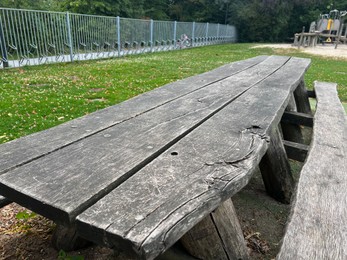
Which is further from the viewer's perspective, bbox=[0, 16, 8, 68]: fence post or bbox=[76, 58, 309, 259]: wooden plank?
bbox=[0, 16, 8, 68]: fence post

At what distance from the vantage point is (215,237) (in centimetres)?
140

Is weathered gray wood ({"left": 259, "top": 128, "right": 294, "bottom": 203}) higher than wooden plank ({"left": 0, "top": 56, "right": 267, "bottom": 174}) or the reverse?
the reverse

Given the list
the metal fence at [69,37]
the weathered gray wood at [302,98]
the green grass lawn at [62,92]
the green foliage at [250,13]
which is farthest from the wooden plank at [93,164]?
the green foliage at [250,13]

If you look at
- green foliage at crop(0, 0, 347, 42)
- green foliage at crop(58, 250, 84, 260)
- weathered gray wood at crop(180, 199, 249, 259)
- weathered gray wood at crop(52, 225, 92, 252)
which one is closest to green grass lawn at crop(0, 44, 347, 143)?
weathered gray wood at crop(52, 225, 92, 252)

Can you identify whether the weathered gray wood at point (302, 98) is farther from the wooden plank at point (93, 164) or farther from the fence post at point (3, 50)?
the fence post at point (3, 50)

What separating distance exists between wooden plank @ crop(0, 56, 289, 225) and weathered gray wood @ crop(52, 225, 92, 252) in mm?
650

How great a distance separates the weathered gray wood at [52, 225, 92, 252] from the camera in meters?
1.66

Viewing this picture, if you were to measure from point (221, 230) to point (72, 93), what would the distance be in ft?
15.3

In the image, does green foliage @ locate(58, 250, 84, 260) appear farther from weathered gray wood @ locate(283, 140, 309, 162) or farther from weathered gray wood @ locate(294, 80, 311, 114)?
weathered gray wood @ locate(294, 80, 311, 114)

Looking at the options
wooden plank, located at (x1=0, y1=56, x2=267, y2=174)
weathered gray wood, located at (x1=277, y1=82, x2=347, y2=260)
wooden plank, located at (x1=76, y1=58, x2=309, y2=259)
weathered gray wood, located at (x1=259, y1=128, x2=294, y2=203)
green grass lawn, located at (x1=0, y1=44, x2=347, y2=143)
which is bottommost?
green grass lawn, located at (x1=0, y1=44, x2=347, y2=143)

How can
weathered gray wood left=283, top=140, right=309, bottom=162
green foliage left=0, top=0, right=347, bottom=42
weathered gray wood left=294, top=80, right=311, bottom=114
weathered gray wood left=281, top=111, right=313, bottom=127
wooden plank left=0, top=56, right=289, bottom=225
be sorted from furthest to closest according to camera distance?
green foliage left=0, top=0, right=347, bottom=42, weathered gray wood left=294, top=80, right=311, bottom=114, weathered gray wood left=281, top=111, right=313, bottom=127, weathered gray wood left=283, top=140, right=309, bottom=162, wooden plank left=0, top=56, right=289, bottom=225

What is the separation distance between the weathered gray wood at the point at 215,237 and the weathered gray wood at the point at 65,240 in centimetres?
63

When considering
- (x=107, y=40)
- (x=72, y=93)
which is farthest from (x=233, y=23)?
(x=72, y=93)

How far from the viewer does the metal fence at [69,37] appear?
9141mm
